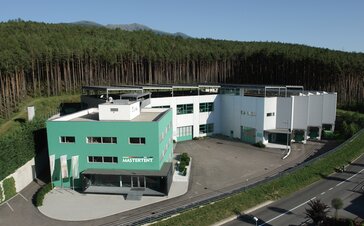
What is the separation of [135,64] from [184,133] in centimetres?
3004

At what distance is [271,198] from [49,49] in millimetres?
49172

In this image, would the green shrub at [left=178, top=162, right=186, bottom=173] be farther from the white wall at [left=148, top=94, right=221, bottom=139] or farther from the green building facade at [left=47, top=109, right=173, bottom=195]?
the white wall at [left=148, top=94, right=221, bottom=139]

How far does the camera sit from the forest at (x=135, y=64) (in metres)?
56.6

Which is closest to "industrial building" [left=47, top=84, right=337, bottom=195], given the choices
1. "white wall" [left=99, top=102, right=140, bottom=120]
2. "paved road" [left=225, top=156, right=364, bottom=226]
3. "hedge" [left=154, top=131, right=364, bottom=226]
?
"white wall" [left=99, top=102, right=140, bottom=120]

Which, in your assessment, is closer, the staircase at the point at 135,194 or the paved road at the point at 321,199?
the paved road at the point at 321,199

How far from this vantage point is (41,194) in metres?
29.3

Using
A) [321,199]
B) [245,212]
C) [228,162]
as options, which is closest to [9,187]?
[245,212]

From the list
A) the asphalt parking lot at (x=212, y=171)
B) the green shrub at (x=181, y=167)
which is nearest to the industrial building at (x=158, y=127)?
the green shrub at (x=181, y=167)

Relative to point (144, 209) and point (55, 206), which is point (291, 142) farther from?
point (55, 206)

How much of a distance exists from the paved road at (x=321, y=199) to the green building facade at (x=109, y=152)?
9.59m

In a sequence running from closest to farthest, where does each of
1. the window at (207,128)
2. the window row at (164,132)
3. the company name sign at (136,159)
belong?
1. the company name sign at (136,159)
2. the window row at (164,132)
3. the window at (207,128)

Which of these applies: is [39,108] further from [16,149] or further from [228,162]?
[228,162]

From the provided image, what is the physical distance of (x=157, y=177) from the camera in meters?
30.5

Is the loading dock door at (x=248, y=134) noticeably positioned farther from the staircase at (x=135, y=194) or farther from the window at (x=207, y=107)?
the staircase at (x=135, y=194)
